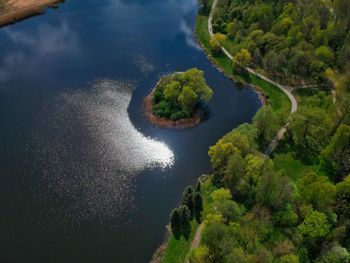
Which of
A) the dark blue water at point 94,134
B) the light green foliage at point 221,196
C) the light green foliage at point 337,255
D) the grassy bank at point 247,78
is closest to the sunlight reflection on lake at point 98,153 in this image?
the dark blue water at point 94,134

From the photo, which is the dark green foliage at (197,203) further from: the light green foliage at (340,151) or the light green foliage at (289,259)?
the light green foliage at (340,151)

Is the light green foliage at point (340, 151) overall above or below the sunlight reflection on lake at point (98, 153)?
above

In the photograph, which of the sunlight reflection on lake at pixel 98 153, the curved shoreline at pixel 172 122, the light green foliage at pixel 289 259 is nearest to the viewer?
the light green foliage at pixel 289 259

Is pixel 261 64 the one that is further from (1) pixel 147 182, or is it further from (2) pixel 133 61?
(1) pixel 147 182

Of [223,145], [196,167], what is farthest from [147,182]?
[223,145]

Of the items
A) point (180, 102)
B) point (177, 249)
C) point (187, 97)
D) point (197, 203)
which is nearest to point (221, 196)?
point (197, 203)

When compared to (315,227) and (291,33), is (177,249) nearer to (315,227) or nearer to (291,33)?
(315,227)
